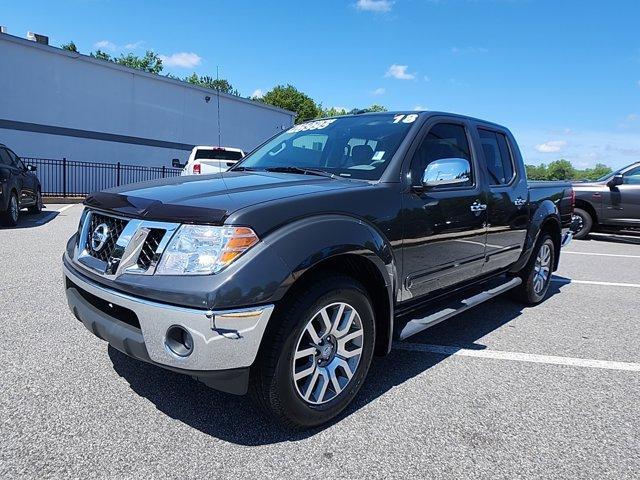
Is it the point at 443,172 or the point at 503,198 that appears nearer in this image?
the point at 443,172

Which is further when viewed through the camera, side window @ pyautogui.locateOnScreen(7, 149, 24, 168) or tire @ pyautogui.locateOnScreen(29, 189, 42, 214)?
tire @ pyautogui.locateOnScreen(29, 189, 42, 214)

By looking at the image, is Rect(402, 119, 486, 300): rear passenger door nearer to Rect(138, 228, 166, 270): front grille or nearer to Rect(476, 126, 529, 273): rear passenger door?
Rect(476, 126, 529, 273): rear passenger door

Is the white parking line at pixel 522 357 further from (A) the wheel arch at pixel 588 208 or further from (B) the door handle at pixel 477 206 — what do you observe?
(A) the wheel arch at pixel 588 208

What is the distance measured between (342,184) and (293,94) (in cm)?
6824

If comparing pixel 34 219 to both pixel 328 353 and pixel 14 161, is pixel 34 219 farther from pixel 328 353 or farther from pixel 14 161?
pixel 328 353

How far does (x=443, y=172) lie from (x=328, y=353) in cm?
144

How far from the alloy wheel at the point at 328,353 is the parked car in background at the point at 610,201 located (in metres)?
10.0

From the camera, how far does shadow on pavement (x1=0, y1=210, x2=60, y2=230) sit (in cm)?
977

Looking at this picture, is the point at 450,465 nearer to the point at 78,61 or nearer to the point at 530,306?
the point at 530,306

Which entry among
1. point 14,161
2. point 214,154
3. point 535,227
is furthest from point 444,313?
point 214,154

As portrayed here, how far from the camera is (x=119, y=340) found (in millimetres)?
2359

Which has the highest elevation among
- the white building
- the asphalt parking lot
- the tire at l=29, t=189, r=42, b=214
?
the white building

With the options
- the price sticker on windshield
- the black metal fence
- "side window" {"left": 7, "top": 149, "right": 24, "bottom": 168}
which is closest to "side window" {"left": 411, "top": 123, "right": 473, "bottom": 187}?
the price sticker on windshield

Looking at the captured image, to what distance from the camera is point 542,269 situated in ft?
17.8
